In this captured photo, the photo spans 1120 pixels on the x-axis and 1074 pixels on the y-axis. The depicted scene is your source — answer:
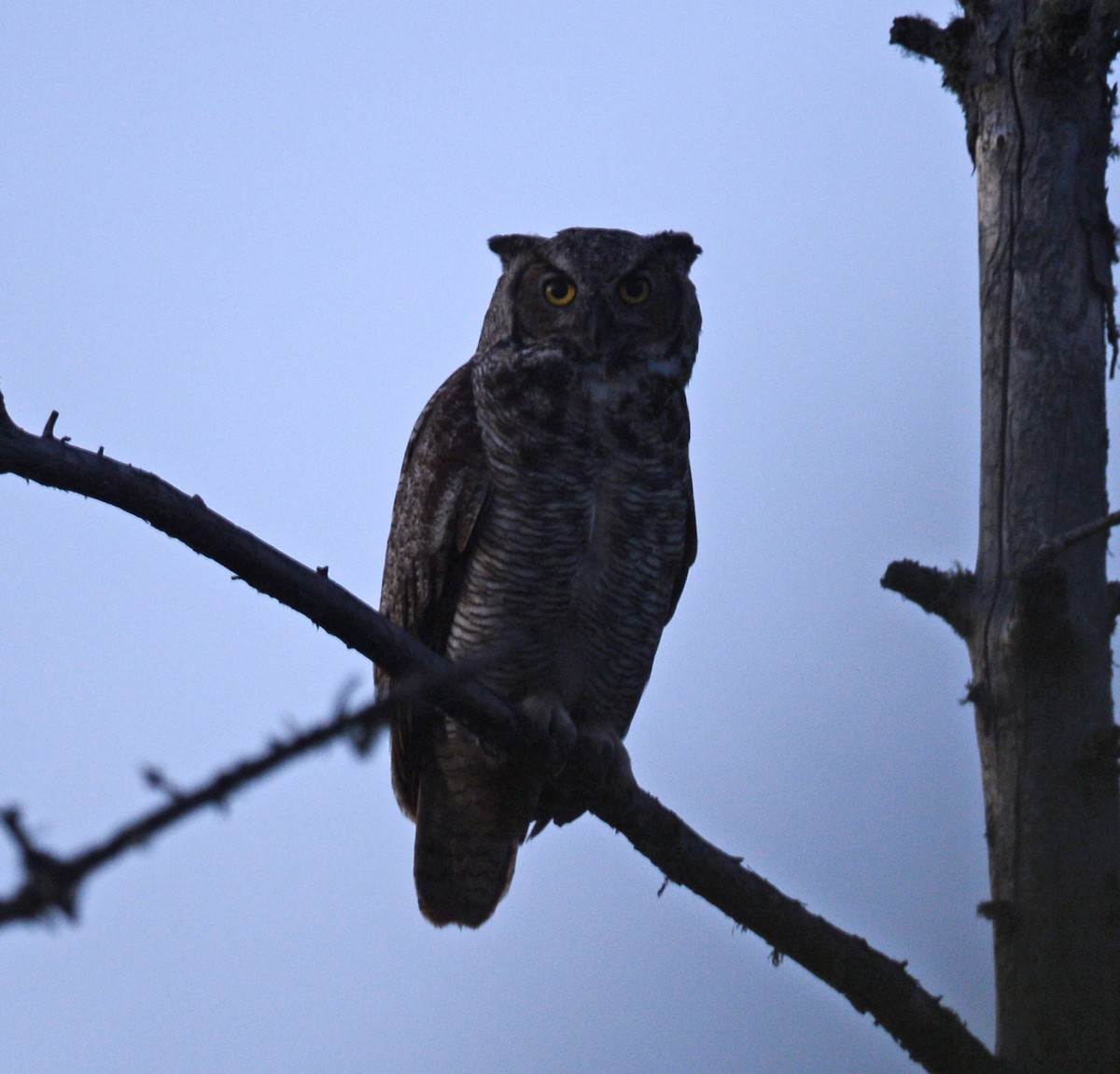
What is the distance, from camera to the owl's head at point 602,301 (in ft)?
12.7

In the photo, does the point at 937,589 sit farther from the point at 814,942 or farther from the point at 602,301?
the point at 602,301

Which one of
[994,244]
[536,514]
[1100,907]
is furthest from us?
[536,514]

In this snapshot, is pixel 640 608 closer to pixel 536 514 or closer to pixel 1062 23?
pixel 536 514

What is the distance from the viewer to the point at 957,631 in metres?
2.85

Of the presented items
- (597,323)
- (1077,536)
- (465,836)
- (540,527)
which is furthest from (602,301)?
(1077,536)

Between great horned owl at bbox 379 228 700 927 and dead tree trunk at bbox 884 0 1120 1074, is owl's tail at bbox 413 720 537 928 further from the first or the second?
dead tree trunk at bbox 884 0 1120 1074

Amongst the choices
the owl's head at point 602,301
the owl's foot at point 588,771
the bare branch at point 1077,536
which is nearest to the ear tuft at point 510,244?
the owl's head at point 602,301

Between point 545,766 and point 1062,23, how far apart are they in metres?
2.28

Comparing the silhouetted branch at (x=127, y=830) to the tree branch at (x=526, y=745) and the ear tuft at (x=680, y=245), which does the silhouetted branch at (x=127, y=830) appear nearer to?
the tree branch at (x=526, y=745)

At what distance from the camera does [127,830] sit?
0.71 m

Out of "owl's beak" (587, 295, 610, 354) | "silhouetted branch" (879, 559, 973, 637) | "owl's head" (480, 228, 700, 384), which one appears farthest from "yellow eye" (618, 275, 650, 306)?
"silhouetted branch" (879, 559, 973, 637)

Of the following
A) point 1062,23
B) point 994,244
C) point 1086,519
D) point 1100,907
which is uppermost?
point 1062,23

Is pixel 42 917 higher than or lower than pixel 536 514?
lower

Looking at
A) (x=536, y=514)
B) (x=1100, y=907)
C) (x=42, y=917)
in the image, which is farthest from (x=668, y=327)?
(x=42, y=917)
